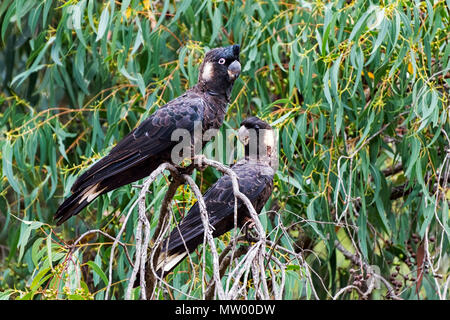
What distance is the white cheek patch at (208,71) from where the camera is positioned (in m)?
2.75

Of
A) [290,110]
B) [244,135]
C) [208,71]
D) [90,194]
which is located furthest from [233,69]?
[90,194]

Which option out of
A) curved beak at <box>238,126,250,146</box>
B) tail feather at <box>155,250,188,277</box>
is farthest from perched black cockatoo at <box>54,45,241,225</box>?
tail feather at <box>155,250,188,277</box>

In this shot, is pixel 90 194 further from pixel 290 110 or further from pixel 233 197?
pixel 290 110

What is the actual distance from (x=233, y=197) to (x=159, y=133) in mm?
378

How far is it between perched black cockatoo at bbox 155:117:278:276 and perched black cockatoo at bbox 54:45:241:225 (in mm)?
213

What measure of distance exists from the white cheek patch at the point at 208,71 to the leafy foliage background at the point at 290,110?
0.34 metres

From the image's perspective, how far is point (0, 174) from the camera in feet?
10.3

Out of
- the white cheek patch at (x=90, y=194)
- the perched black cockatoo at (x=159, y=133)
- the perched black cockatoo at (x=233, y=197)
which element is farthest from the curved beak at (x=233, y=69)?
the white cheek patch at (x=90, y=194)

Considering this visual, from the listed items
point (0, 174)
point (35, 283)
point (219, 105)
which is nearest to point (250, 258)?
point (35, 283)

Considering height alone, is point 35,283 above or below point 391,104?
below

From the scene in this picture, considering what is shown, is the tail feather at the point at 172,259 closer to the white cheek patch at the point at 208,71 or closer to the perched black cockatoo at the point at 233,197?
the perched black cockatoo at the point at 233,197
